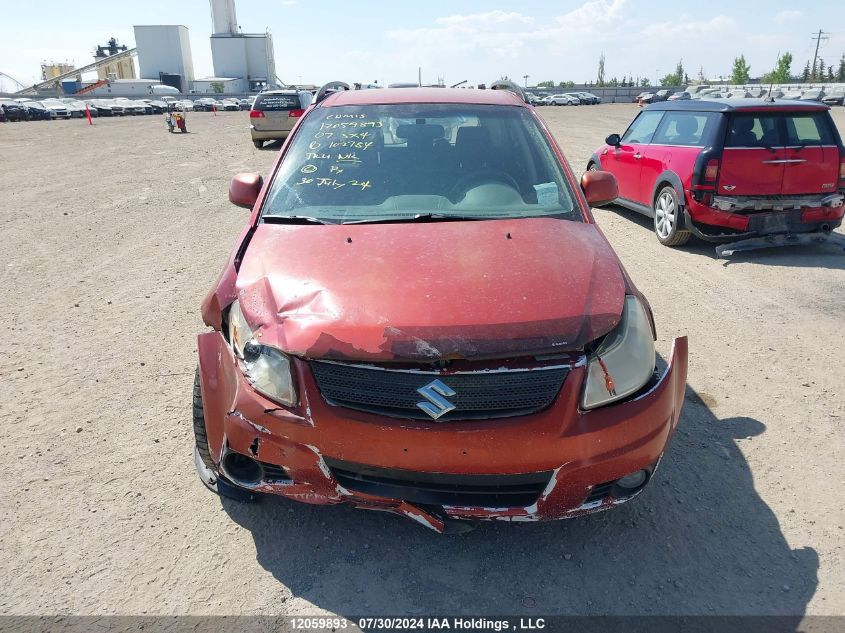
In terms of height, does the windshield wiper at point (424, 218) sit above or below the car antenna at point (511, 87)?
below

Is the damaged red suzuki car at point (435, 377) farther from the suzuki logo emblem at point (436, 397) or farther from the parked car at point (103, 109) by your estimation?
the parked car at point (103, 109)

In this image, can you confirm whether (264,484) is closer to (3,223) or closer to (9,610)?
(9,610)

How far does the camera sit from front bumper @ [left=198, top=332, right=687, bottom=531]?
2.09 metres

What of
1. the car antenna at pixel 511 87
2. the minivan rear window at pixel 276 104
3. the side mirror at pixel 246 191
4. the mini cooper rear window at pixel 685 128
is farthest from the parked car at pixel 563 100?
the side mirror at pixel 246 191

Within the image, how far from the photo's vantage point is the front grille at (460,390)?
2.10 metres

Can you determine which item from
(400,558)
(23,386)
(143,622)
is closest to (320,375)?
(400,558)

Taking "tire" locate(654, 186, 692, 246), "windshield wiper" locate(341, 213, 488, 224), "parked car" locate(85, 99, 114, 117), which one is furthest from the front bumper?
"parked car" locate(85, 99, 114, 117)

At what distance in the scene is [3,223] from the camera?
27.3 feet

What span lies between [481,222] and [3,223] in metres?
8.21

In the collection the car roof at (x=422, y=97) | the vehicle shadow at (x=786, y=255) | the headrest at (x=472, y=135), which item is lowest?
the vehicle shadow at (x=786, y=255)

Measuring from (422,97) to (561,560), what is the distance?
2.90m

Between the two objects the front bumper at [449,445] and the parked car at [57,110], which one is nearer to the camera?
the front bumper at [449,445]

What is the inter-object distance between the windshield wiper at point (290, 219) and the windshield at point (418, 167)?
0.02m

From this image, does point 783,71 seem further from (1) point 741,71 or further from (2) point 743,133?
(2) point 743,133
